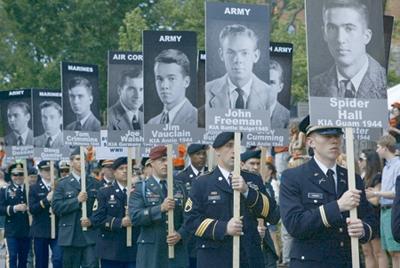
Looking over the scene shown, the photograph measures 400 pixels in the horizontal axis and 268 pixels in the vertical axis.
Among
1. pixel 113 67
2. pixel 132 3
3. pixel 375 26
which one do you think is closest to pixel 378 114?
pixel 375 26

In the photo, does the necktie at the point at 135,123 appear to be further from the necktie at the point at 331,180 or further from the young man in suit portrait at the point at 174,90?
the necktie at the point at 331,180

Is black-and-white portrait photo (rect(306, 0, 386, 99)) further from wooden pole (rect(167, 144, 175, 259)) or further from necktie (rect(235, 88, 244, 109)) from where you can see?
wooden pole (rect(167, 144, 175, 259))

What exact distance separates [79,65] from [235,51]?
6.97m

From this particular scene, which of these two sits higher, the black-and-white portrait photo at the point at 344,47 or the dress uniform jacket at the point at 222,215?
the black-and-white portrait photo at the point at 344,47

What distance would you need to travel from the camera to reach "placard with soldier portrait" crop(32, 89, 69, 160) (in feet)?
68.6

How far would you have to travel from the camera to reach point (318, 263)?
10.2m

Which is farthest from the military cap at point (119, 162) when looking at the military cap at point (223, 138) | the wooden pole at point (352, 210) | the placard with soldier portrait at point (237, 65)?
the wooden pole at point (352, 210)

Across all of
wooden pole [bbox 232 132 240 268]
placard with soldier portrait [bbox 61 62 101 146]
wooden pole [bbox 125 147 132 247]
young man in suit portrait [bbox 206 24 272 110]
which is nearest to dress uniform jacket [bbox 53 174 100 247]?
placard with soldier portrait [bbox 61 62 101 146]

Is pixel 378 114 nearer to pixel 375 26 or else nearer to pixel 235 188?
pixel 375 26

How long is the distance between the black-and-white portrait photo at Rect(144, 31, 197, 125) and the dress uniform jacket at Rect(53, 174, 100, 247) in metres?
3.13

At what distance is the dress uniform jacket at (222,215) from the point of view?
11812mm

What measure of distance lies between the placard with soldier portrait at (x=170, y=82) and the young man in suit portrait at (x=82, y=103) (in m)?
3.24

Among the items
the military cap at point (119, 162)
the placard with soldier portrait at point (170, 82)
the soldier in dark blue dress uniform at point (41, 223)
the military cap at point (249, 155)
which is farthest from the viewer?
the soldier in dark blue dress uniform at point (41, 223)

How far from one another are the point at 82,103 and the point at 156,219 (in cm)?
449
